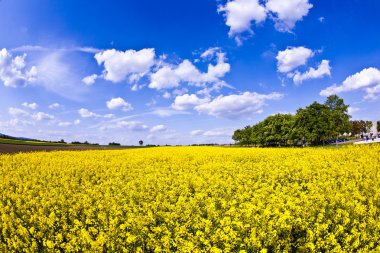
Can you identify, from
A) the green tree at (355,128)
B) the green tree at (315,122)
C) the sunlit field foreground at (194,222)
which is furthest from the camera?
the green tree at (355,128)

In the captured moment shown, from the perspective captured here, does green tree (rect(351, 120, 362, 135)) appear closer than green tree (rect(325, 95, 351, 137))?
No

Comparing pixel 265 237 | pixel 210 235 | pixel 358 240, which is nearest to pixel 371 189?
pixel 358 240

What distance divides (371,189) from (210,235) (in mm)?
6976

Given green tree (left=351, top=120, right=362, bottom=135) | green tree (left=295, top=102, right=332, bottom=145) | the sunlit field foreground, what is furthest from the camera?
green tree (left=351, top=120, right=362, bottom=135)

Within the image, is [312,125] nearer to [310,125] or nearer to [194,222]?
[310,125]

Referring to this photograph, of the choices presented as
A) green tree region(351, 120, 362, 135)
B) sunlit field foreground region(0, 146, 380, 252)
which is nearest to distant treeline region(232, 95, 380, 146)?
sunlit field foreground region(0, 146, 380, 252)

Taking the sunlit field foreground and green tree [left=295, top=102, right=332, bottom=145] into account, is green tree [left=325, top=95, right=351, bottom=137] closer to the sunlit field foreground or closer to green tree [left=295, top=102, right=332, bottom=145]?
green tree [left=295, top=102, right=332, bottom=145]

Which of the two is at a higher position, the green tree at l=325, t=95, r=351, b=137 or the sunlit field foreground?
the green tree at l=325, t=95, r=351, b=137

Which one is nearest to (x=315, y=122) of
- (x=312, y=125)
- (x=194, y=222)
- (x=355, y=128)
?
(x=312, y=125)

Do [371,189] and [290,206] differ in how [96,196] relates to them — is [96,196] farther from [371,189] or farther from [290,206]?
[371,189]

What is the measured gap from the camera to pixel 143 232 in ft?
23.6

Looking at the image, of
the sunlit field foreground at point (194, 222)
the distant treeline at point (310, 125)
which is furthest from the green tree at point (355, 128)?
the sunlit field foreground at point (194, 222)

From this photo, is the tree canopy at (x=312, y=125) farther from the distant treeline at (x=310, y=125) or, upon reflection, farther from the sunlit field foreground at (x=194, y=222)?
the sunlit field foreground at (x=194, y=222)

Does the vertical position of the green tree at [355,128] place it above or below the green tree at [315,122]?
above
